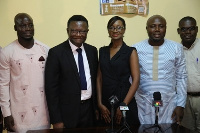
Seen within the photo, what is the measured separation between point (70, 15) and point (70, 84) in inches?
61.0

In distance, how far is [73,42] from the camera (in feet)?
7.28

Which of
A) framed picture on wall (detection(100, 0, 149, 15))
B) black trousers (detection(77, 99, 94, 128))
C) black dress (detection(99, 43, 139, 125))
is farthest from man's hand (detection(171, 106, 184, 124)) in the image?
framed picture on wall (detection(100, 0, 149, 15))

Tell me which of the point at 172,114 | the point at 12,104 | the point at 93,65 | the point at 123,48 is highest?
the point at 123,48

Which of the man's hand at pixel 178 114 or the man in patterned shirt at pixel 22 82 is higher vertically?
the man in patterned shirt at pixel 22 82

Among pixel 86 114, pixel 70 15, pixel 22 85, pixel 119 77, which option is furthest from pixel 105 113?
pixel 70 15

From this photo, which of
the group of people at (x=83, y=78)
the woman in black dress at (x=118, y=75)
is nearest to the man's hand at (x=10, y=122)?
the group of people at (x=83, y=78)

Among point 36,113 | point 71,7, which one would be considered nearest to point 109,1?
point 71,7

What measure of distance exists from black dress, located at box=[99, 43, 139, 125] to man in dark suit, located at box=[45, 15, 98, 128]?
0.14 metres

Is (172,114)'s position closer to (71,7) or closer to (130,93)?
(130,93)

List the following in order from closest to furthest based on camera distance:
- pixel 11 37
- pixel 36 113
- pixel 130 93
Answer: pixel 130 93 → pixel 36 113 → pixel 11 37

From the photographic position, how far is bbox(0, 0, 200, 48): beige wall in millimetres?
3279

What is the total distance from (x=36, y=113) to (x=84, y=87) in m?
0.56

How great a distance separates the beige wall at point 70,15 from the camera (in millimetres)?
3279

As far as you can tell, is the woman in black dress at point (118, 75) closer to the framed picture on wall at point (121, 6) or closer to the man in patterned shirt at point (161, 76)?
the man in patterned shirt at point (161, 76)
